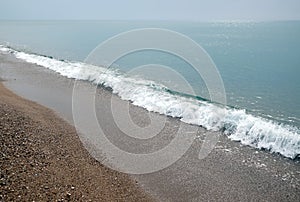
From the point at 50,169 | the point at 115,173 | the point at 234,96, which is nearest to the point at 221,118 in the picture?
the point at 115,173

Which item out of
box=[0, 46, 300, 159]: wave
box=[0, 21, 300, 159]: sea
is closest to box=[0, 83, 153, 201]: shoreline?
box=[0, 46, 300, 159]: wave

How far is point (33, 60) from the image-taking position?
Result: 40.5 meters

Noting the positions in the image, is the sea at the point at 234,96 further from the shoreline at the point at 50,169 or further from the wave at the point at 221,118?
the shoreline at the point at 50,169

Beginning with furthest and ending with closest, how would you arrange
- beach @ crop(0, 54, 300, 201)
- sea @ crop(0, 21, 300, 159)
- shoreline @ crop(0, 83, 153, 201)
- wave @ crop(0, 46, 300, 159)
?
sea @ crop(0, 21, 300, 159), wave @ crop(0, 46, 300, 159), beach @ crop(0, 54, 300, 201), shoreline @ crop(0, 83, 153, 201)

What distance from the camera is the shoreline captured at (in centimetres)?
880

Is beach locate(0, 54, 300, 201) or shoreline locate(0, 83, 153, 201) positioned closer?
shoreline locate(0, 83, 153, 201)

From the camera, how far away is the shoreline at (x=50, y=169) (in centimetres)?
880

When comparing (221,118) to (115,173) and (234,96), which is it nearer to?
(115,173)

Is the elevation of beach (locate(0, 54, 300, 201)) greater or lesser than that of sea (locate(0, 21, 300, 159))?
lesser

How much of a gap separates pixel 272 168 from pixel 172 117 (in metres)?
7.19

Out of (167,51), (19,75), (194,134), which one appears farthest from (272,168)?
(167,51)

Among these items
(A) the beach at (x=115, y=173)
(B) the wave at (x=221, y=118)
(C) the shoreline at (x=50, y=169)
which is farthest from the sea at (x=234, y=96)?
(C) the shoreline at (x=50, y=169)

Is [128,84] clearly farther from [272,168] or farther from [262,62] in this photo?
[262,62]

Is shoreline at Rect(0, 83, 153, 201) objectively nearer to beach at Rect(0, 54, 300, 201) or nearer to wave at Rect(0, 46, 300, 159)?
beach at Rect(0, 54, 300, 201)
